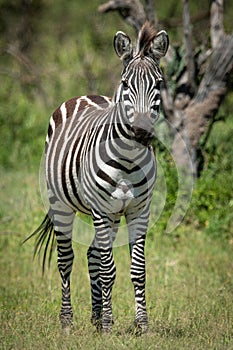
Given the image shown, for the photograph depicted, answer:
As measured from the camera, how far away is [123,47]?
5074 mm

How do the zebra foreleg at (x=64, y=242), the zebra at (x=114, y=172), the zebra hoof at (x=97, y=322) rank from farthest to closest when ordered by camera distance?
the zebra foreleg at (x=64, y=242)
the zebra hoof at (x=97, y=322)
the zebra at (x=114, y=172)

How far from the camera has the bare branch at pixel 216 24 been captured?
30.9 ft

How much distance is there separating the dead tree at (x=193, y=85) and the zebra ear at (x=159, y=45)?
4158 millimetres

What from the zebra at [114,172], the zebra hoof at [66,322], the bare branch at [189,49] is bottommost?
the zebra hoof at [66,322]

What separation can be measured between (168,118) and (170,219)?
4.62ft

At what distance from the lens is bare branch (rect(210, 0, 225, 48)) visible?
9414 millimetres

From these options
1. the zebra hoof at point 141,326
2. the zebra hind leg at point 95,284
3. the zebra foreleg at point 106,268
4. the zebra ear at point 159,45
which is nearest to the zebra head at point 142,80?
the zebra ear at point 159,45

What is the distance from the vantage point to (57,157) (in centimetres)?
622

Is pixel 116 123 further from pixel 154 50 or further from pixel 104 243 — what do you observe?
pixel 104 243

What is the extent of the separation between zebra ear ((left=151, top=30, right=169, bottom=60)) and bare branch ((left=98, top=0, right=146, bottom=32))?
4.44 meters

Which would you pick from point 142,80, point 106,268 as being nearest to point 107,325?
point 106,268

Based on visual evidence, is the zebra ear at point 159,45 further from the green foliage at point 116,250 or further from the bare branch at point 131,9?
the bare branch at point 131,9

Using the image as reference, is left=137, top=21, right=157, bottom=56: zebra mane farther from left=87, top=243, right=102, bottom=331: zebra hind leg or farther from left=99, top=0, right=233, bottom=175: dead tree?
left=99, top=0, right=233, bottom=175: dead tree

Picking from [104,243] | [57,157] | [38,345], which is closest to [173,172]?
[57,157]
